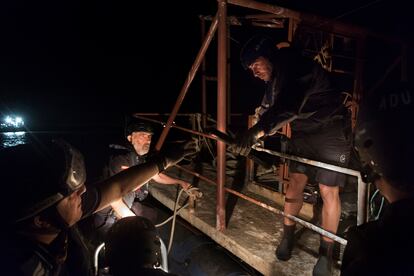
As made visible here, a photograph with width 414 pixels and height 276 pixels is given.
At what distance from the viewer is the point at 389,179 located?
49.2 inches

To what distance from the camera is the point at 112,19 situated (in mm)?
61500

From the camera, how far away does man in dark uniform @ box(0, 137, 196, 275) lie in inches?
53.5

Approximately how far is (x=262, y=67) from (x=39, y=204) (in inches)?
87.2

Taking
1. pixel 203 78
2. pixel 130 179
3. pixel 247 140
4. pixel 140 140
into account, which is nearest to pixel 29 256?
pixel 130 179

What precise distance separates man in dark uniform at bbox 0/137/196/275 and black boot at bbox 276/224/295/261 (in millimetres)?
2031

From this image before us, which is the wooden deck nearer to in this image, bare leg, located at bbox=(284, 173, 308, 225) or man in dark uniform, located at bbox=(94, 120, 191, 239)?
bare leg, located at bbox=(284, 173, 308, 225)

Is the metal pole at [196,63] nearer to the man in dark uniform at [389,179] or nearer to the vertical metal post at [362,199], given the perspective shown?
the vertical metal post at [362,199]

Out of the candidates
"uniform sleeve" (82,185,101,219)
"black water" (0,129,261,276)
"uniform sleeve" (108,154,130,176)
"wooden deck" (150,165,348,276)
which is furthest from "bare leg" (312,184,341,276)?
"uniform sleeve" (108,154,130,176)

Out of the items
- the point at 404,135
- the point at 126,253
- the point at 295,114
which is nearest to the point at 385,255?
the point at 404,135

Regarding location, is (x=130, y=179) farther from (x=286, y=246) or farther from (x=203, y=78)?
(x=203, y=78)

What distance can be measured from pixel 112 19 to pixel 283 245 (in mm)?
66485

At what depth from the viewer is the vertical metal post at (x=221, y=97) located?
317cm

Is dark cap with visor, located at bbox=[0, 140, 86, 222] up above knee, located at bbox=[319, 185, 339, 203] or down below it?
above

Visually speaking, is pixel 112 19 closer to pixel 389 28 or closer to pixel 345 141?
pixel 389 28
